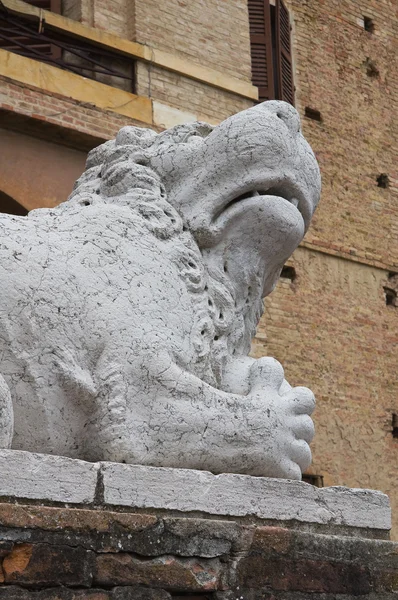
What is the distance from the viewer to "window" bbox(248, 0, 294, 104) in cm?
1243

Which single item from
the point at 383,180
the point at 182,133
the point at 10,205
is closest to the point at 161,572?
the point at 182,133

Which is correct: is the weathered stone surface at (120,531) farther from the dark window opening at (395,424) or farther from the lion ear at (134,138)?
the dark window opening at (395,424)

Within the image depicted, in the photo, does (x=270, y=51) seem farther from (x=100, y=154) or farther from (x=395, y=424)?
(x=100, y=154)

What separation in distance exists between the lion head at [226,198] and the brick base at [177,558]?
0.58m

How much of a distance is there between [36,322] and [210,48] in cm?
911

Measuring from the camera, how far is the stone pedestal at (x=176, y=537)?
2.22 meters

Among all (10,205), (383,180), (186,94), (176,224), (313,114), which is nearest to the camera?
(176,224)

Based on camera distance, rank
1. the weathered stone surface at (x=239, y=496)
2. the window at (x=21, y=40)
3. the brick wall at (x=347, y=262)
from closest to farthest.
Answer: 1. the weathered stone surface at (x=239, y=496)
2. the window at (x=21, y=40)
3. the brick wall at (x=347, y=262)

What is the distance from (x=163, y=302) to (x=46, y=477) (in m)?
0.63

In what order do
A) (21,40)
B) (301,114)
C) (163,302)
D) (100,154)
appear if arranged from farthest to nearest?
(301,114) < (21,40) < (100,154) < (163,302)

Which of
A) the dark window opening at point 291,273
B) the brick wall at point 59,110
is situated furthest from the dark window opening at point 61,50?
the dark window opening at point 291,273

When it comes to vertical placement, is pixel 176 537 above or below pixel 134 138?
below

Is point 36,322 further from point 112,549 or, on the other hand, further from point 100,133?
point 100,133

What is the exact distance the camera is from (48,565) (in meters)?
2.21
